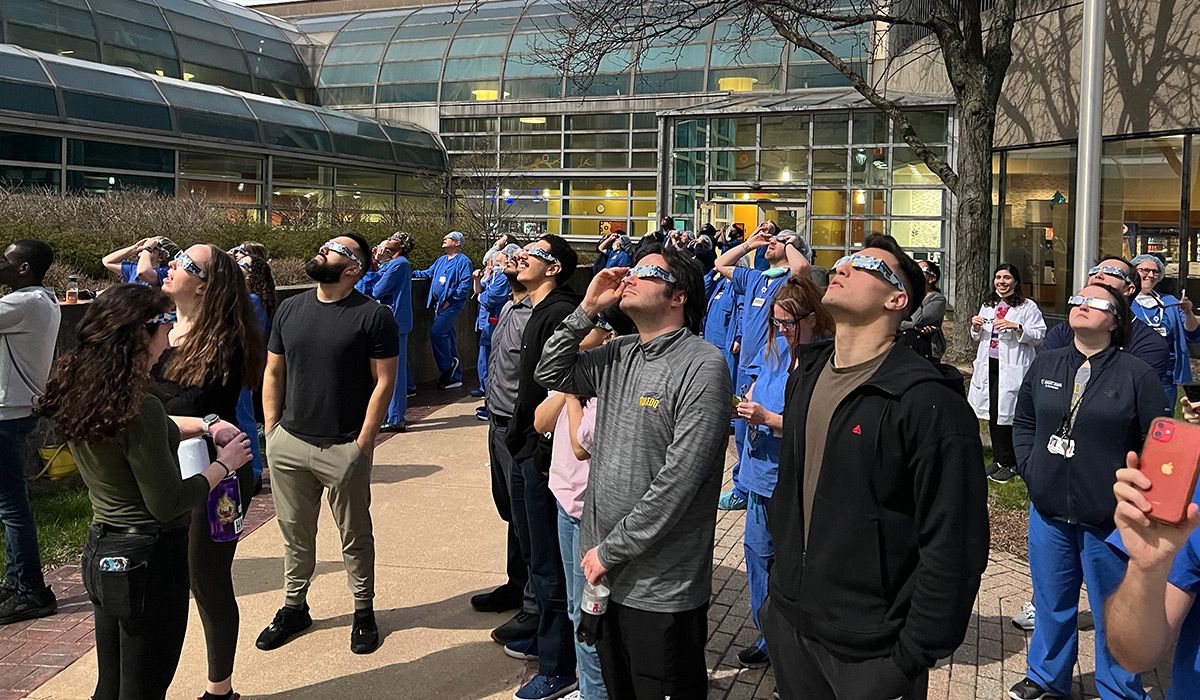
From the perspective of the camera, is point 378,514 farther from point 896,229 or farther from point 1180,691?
point 896,229

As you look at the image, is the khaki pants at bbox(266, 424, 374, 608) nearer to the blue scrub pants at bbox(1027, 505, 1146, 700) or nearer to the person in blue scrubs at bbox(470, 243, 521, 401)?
the blue scrub pants at bbox(1027, 505, 1146, 700)

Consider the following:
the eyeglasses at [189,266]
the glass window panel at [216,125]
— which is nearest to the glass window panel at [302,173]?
the glass window panel at [216,125]

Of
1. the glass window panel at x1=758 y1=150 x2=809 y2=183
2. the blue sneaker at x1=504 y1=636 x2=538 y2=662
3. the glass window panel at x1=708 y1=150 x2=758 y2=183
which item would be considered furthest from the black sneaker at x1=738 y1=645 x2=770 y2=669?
the glass window panel at x1=708 y1=150 x2=758 y2=183

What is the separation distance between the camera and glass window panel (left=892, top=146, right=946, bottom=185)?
2245 centimetres

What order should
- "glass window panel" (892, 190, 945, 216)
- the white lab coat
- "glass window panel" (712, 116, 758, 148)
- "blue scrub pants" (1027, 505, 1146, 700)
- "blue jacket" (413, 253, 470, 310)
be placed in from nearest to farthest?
1. "blue scrub pants" (1027, 505, 1146, 700)
2. the white lab coat
3. "blue jacket" (413, 253, 470, 310)
4. "glass window panel" (892, 190, 945, 216)
5. "glass window panel" (712, 116, 758, 148)

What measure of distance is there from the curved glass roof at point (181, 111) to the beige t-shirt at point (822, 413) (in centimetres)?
→ 2173

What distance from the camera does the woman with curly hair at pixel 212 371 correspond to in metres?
4.12

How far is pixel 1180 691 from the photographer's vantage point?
7.99ft

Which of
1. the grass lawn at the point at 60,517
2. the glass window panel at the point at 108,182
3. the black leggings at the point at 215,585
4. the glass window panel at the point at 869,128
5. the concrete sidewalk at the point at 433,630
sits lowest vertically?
the concrete sidewalk at the point at 433,630

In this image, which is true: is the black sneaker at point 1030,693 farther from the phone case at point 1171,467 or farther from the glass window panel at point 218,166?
the glass window panel at point 218,166

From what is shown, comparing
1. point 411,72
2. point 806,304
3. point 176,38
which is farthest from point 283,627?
point 411,72

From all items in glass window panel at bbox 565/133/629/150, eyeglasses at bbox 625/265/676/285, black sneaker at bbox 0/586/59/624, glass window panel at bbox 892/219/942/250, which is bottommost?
black sneaker at bbox 0/586/59/624

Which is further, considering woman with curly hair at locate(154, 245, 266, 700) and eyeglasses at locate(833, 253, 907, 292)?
woman with curly hair at locate(154, 245, 266, 700)

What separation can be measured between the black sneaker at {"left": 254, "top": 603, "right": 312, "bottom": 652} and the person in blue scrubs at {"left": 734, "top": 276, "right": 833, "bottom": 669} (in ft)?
7.56
